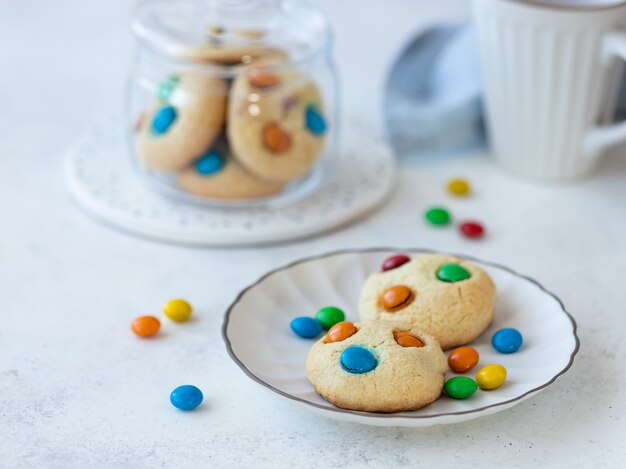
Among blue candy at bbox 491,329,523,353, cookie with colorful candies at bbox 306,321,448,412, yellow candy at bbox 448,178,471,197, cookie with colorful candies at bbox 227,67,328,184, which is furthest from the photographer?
yellow candy at bbox 448,178,471,197

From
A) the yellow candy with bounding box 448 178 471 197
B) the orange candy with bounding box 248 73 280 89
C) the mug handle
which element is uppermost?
the orange candy with bounding box 248 73 280 89

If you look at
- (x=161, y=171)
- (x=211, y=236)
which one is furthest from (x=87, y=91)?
(x=211, y=236)

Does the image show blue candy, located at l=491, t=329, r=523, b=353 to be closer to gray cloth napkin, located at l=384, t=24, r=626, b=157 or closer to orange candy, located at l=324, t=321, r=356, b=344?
orange candy, located at l=324, t=321, r=356, b=344

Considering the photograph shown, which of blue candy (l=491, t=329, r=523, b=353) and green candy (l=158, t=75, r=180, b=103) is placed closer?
blue candy (l=491, t=329, r=523, b=353)

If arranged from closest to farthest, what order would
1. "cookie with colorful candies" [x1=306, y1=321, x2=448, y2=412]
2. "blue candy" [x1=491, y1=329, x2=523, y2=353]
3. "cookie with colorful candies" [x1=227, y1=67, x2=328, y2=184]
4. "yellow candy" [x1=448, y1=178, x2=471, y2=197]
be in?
"cookie with colorful candies" [x1=306, y1=321, x2=448, y2=412], "blue candy" [x1=491, y1=329, x2=523, y2=353], "cookie with colorful candies" [x1=227, y1=67, x2=328, y2=184], "yellow candy" [x1=448, y1=178, x2=471, y2=197]

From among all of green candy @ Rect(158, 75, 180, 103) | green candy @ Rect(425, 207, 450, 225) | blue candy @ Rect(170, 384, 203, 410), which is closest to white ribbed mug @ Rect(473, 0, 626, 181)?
green candy @ Rect(425, 207, 450, 225)

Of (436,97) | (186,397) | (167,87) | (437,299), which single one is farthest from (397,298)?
(436,97)

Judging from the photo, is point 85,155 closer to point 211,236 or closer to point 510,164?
point 211,236
